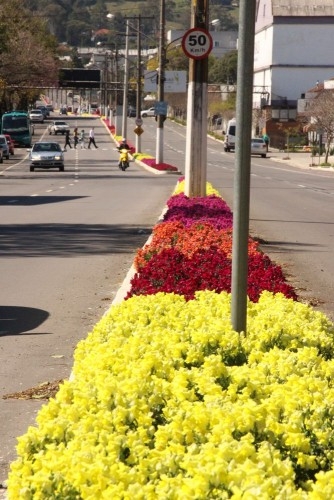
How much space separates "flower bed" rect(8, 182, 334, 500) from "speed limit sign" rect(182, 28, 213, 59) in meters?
14.2

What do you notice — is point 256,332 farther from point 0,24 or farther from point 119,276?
point 0,24

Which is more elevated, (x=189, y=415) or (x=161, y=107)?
(x=189, y=415)

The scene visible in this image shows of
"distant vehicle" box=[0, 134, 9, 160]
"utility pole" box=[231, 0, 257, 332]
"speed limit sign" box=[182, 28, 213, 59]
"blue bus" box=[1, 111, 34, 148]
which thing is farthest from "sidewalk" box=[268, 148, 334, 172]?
"utility pole" box=[231, 0, 257, 332]

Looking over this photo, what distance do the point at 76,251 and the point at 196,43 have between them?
14.3 ft

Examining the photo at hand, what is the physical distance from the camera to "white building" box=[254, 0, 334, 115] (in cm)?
11588

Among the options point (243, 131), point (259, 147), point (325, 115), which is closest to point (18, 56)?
point (259, 147)

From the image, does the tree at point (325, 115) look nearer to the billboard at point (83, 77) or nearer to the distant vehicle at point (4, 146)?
the distant vehicle at point (4, 146)

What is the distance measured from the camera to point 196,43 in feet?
73.5

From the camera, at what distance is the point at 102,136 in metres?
121

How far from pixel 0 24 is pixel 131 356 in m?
57.2

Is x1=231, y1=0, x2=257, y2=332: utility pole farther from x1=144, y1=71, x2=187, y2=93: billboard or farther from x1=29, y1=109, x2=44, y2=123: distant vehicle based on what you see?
x1=29, y1=109, x2=44, y2=123: distant vehicle

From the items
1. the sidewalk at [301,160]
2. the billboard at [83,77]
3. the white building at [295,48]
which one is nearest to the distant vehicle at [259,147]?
the sidewalk at [301,160]

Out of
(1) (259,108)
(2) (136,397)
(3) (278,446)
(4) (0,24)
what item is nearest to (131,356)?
(2) (136,397)

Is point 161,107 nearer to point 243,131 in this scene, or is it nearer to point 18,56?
point 18,56
